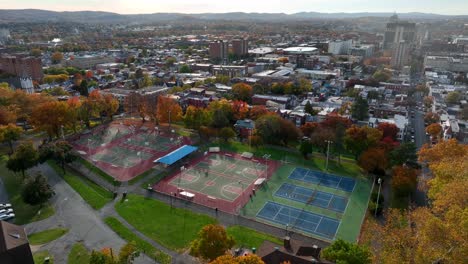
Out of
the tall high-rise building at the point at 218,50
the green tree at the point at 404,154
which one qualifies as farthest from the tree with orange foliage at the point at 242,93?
the tall high-rise building at the point at 218,50

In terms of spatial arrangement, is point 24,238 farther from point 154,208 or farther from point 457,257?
point 457,257

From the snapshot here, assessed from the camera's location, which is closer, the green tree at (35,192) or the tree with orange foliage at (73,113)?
the green tree at (35,192)

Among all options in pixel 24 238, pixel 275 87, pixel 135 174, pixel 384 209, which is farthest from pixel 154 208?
pixel 275 87

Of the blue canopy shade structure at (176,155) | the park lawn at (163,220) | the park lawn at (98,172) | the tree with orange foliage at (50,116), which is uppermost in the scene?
the tree with orange foliage at (50,116)

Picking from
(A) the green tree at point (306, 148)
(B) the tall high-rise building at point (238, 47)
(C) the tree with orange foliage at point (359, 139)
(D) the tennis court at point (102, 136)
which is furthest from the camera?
(B) the tall high-rise building at point (238, 47)

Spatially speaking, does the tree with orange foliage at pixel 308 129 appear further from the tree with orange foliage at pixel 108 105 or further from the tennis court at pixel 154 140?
the tree with orange foliage at pixel 108 105

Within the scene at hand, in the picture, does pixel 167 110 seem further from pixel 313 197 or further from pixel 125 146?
pixel 313 197

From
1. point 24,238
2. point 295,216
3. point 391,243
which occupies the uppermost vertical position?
point 391,243

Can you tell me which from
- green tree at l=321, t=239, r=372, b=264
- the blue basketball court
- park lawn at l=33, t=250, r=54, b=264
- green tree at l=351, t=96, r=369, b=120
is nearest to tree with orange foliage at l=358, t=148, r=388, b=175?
the blue basketball court
